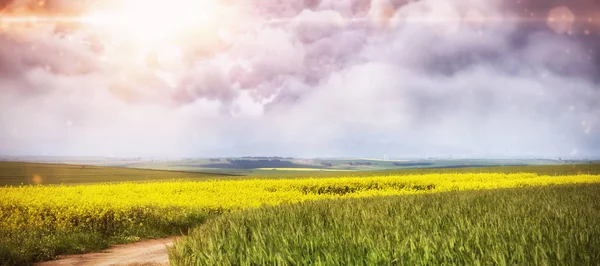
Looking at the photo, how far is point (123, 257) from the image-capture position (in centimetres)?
984

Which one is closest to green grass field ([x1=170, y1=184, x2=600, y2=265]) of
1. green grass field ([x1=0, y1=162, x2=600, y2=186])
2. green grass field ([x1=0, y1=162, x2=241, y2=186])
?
green grass field ([x1=0, y1=162, x2=600, y2=186])

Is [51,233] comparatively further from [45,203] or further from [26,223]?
[45,203]

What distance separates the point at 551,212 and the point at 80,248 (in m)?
9.94

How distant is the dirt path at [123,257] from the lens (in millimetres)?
9195

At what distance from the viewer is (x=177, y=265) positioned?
5.13 metres

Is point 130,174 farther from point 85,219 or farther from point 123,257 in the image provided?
point 123,257

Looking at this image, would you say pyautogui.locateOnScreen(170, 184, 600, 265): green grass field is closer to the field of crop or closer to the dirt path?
the dirt path

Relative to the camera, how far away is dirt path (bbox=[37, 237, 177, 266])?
30.2 feet

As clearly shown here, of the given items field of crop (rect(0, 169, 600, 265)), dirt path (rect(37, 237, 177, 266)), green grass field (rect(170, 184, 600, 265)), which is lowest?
dirt path (rect(37, 237, 177, 266))

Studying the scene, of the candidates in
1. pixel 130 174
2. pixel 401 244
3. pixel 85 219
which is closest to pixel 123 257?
pixel 85 219

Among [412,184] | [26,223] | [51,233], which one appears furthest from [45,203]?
[412,184]

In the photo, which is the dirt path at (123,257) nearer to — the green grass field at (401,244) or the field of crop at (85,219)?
the field of crop at (85,219)

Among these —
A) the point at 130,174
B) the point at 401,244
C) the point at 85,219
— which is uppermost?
the point at 401,244

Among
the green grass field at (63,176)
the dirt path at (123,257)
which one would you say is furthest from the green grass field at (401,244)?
the green grass field at (63,176)
